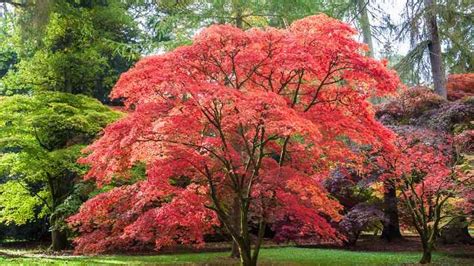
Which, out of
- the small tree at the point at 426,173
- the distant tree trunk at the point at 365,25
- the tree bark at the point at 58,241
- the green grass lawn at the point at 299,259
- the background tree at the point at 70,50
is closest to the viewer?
the small tree at the point at 426,173

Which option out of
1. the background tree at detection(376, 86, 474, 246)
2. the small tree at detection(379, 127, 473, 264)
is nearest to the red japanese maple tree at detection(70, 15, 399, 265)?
the small tree at detection(379, 127, 473, 264)

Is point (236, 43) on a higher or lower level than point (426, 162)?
higher

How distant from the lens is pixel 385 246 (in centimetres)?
1573

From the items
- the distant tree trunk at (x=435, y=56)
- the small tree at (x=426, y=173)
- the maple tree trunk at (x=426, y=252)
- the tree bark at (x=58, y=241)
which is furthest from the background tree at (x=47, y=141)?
the distant tree trunk at (x=435, y=56)

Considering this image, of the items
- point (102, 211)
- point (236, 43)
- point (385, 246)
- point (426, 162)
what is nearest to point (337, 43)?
point (236, 43)

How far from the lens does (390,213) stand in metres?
15.8

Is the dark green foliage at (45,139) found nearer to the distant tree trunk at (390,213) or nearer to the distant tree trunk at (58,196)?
the distant tree trunk at (58,196)

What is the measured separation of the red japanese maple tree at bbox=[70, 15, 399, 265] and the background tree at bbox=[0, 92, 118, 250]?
21.0 ft

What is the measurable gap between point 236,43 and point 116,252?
381 inches

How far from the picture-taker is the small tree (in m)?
10.8

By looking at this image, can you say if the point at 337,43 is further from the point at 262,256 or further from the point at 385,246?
the point at 385,246

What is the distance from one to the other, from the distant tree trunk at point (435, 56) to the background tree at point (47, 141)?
11.6m

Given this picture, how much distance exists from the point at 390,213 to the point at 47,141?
41.5ft

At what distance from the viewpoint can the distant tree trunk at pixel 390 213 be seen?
1459cm
